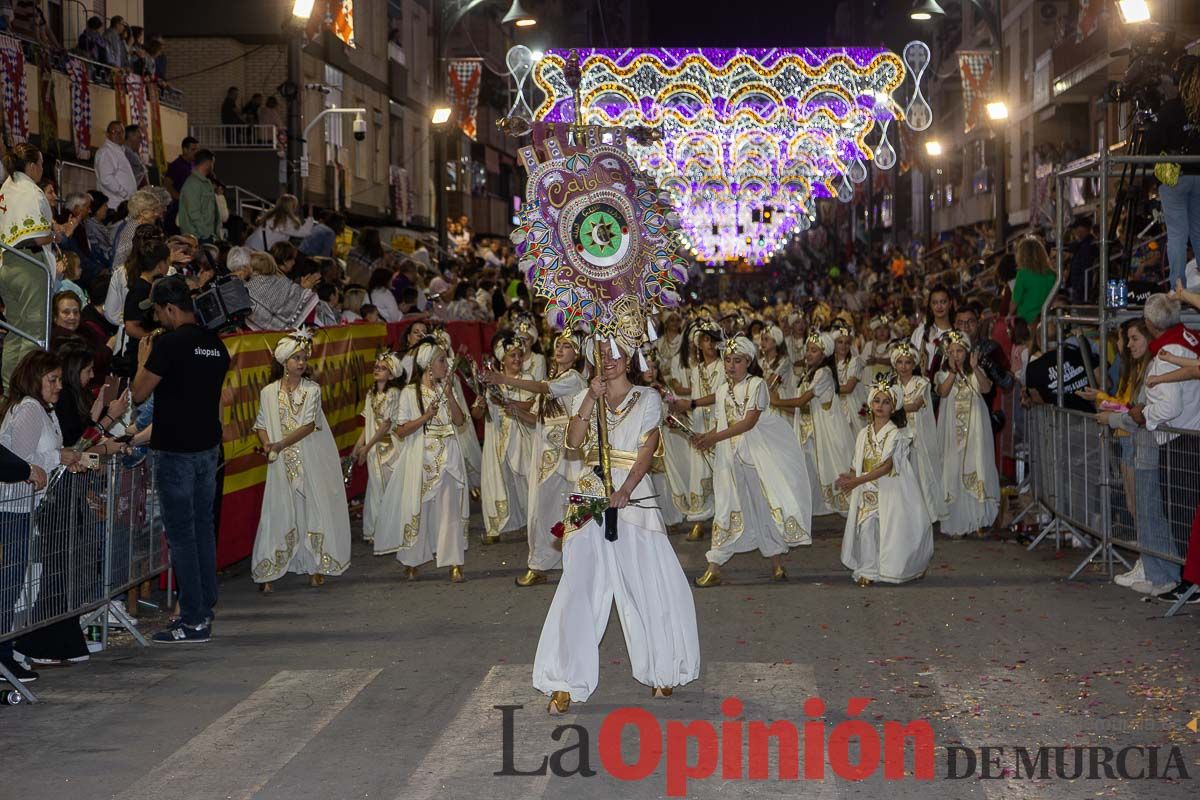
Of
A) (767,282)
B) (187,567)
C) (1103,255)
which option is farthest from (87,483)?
(767,282)

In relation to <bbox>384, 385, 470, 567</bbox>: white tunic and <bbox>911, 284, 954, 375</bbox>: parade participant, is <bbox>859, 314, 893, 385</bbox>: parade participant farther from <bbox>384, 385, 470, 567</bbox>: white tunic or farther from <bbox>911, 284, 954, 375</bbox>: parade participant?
<bbox>384, 385, 470, 567</bbox>: white tunic

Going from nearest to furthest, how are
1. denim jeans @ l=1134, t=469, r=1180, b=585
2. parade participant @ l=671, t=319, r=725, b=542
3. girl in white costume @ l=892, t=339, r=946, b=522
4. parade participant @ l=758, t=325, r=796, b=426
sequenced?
denim jeans @ l=1134, t=469, r=1180, b=585
girl in white costume @ l=892, t=339, r=946, b=522
parade participant @ l=671, t=319, r=725, b=542
parade participant @ l=758, t=325, r=796, b=426

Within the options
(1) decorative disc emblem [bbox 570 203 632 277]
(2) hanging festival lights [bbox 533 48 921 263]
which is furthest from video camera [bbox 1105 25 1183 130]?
(2) hanging festival lights [bbox 533 48 921 263]

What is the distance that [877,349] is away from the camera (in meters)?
17.9

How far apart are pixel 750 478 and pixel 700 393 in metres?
3.15

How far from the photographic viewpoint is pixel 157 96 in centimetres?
2112

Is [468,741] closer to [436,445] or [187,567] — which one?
[187,567]

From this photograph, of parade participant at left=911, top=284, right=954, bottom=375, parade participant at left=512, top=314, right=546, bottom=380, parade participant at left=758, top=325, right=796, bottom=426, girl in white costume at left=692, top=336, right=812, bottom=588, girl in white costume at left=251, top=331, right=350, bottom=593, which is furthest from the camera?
parade participant at left=758, top=325, right=796, bottom=426

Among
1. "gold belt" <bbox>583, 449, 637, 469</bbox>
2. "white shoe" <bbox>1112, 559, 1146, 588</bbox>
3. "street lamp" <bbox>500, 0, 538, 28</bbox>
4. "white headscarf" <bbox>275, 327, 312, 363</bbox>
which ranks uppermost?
"street lamp" <bbox>500, 0, 538, 28</bbox>

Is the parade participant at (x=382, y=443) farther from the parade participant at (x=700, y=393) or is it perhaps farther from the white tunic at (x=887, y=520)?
the white tunic at (x=887, y=520)

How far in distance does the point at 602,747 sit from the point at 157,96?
16243 mm

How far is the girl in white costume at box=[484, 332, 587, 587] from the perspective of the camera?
39.0ft

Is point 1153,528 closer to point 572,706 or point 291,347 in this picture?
point 572,706

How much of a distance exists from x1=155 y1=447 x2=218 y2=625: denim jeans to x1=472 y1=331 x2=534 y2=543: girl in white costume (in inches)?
169
